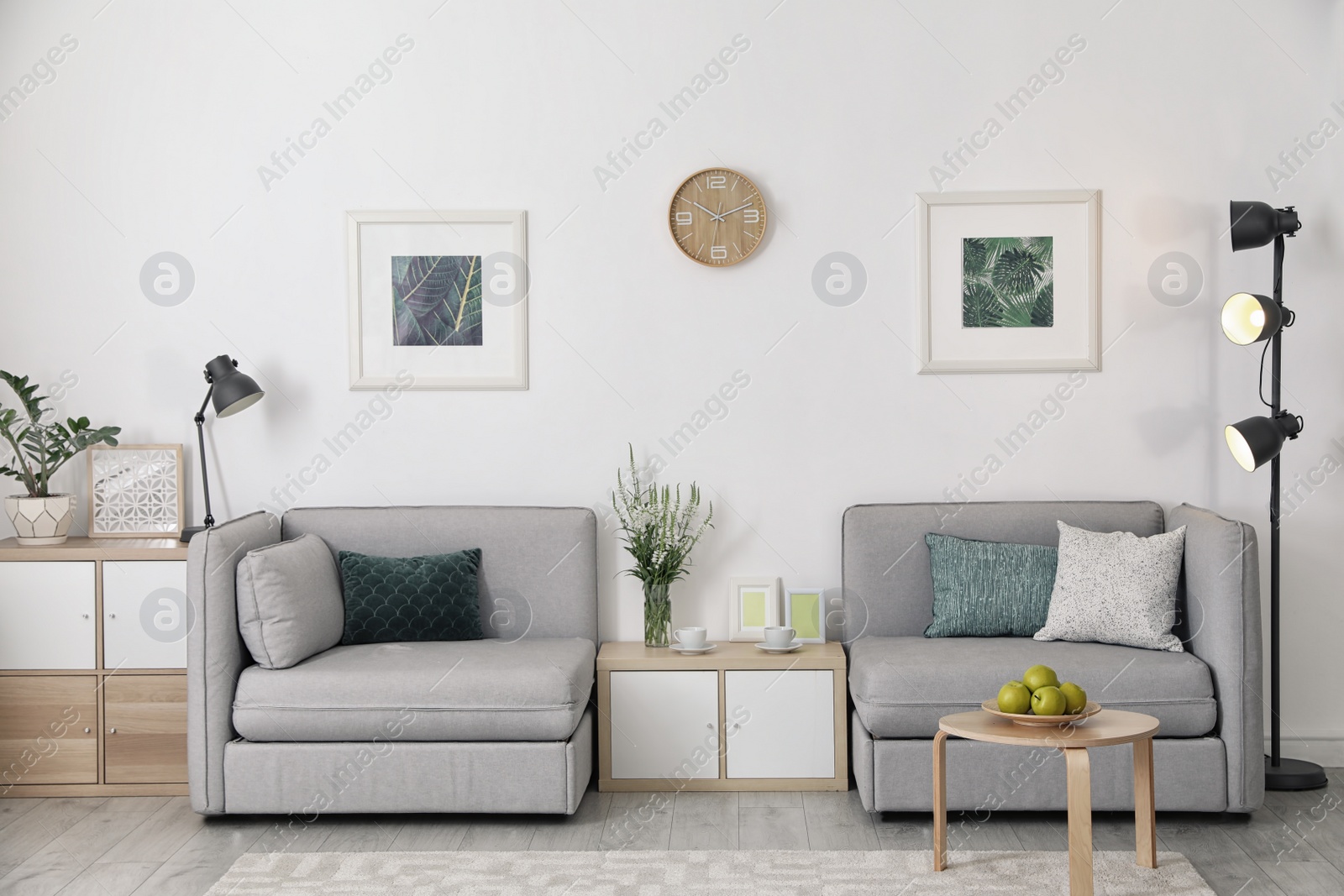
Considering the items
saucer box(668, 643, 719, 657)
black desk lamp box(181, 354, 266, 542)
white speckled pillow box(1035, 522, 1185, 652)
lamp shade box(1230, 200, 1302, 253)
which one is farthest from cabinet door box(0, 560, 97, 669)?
lamp shade box(1230, 200, 1302, 253)

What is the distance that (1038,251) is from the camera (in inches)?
144

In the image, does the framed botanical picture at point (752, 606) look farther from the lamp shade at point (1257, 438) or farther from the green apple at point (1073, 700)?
the lamp shade at point (1257, 438)

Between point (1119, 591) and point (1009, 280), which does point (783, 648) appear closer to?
point (1119, 591)

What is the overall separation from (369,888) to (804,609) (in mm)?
1647

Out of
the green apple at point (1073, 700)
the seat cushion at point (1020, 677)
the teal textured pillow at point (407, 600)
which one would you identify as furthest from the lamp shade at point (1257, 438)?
the teal textured pillow at point (407, 600)

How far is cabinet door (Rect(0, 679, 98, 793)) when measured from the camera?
10.9ft

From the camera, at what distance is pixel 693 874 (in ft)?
8.73

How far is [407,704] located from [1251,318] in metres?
2.80

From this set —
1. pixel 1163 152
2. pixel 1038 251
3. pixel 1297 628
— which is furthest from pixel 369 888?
pixel 1163 152

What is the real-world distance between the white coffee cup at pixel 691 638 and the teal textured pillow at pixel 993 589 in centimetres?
74

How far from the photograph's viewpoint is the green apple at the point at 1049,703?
240 cm

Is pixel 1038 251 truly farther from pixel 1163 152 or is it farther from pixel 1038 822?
pixel 1038 822

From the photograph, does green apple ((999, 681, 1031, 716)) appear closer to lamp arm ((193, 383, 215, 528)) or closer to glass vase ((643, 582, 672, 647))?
glass vase ((643, 582, 672, 647))

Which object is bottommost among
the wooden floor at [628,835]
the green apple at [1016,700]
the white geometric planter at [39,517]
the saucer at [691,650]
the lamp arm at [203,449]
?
the wooden floor at [628,835]
